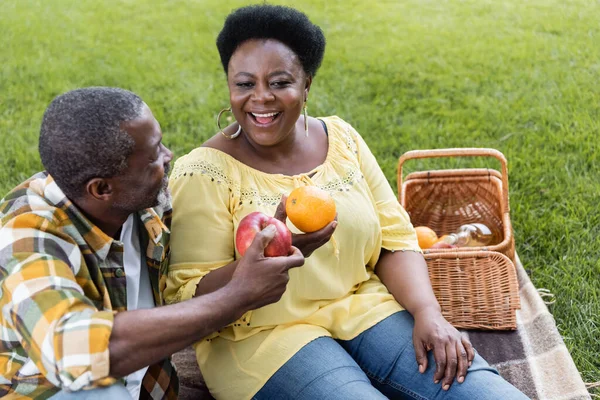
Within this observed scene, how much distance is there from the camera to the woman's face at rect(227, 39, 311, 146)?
9.67 feet

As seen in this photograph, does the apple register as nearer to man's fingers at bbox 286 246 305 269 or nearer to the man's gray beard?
man's fingers at bbox 286 246 305 269

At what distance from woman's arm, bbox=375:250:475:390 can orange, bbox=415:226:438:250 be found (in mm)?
967

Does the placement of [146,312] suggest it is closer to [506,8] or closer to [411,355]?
[411,355]

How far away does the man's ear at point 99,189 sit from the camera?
7.66 ft

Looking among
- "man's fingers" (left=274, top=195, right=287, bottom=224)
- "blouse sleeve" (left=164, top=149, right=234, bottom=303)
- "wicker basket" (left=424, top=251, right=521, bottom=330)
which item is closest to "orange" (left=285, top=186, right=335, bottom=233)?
"man's fingers" (left=274, top=195, right=287, bottom=224)

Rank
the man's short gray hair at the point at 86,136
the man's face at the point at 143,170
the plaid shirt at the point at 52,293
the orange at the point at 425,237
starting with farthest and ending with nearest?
1. the orange at the point at 425,237
2. the man's face at the point at 143,170
3. the man's short gray hair at the point at 86,136
4. the plaid shirt at the point at 52,293

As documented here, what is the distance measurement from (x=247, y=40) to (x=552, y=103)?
4.21 metres

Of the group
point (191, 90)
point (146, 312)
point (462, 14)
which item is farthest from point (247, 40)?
point (462, 14)

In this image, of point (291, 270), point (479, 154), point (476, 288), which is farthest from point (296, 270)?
point (479, 154)

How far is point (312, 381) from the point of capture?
2662mm

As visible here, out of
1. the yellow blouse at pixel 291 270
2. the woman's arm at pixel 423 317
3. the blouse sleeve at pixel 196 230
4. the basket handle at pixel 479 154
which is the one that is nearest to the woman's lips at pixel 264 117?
the yellow blouse at pixel 291 270

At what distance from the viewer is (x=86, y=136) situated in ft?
7.35

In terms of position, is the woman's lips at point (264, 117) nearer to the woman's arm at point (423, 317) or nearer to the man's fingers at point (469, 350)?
the woman's arm at point (423, 317)

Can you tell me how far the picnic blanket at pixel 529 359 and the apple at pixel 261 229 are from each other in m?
1.08
